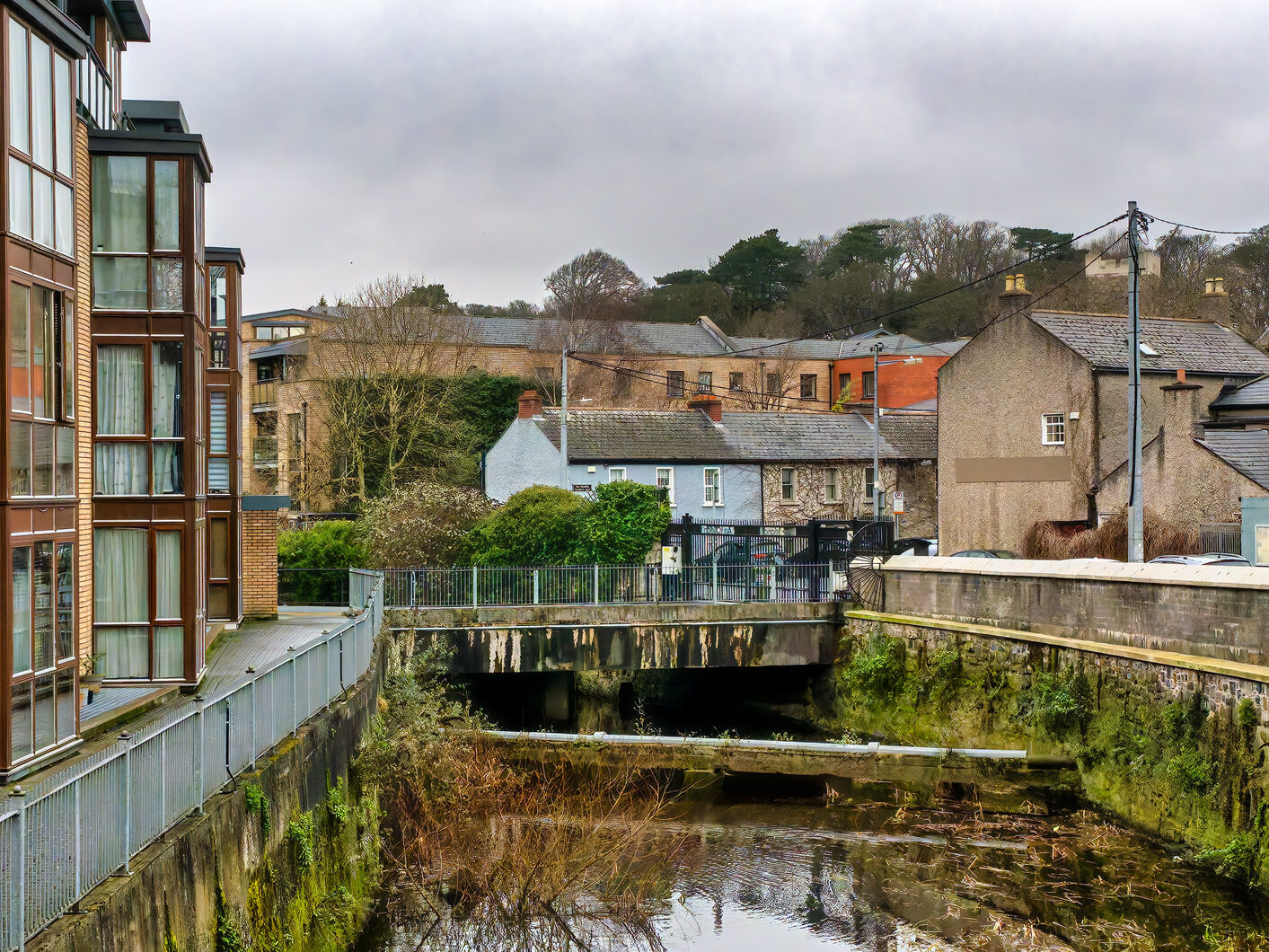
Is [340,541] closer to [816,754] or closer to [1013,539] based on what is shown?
[816,754]

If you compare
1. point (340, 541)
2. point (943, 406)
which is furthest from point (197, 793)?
point (943, 406)

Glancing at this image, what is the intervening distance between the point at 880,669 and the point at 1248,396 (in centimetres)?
1552

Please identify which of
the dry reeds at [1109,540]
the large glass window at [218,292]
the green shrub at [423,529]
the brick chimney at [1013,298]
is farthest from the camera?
the brick chimney at [1013,298]

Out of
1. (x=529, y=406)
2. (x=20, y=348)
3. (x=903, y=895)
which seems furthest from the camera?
(x=529, y=406)

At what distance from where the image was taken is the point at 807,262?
9475cm

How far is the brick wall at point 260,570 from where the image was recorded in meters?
23.9

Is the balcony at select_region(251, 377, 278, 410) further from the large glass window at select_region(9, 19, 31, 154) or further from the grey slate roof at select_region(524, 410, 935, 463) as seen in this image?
the large glass window at select_region(9, 19, 31, 154)

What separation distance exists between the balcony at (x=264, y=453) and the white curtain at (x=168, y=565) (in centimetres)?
3928

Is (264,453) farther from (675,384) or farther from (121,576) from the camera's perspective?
(121,576)

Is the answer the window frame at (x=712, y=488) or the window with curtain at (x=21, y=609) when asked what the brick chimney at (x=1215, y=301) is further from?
the window with curtain at (x=21, y=609)

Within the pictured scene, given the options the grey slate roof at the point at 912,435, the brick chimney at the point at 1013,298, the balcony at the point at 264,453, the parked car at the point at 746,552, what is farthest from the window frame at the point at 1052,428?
the balcony at the point at 264,453

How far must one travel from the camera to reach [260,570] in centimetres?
2405

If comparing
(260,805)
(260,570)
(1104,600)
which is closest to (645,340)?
(260,570)

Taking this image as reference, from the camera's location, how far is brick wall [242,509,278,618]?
23.9 metres
